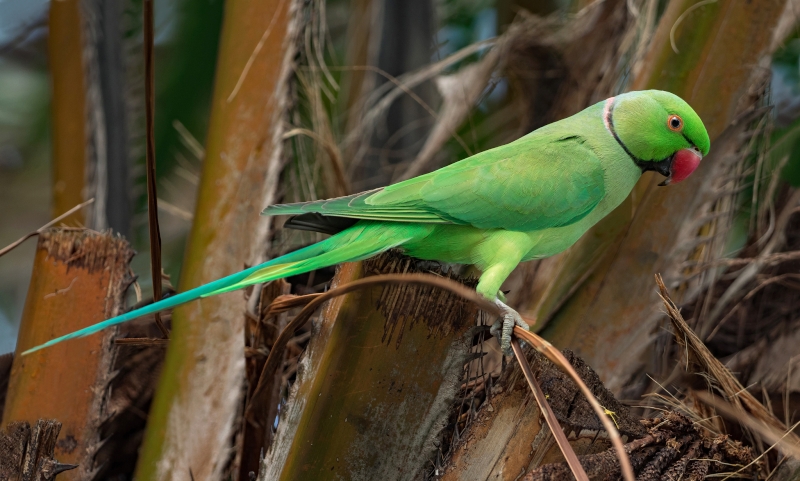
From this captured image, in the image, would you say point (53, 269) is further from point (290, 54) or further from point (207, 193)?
point (290, 54)

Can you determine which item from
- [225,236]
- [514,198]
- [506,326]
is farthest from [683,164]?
[225,236]

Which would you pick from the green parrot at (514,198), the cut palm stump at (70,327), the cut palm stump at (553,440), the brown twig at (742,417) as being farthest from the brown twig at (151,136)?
the brown twig at (742,417)

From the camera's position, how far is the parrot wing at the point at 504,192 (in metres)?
2.23

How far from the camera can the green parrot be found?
215 centimetres

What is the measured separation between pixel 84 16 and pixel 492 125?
8.11 ft

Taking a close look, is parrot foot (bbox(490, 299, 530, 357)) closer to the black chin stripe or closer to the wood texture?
the black chin stripe

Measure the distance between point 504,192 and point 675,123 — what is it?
0.72 m

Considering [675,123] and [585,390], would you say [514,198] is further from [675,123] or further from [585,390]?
[585,390]

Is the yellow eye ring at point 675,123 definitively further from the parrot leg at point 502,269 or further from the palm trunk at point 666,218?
the parrot leg at point 502,269

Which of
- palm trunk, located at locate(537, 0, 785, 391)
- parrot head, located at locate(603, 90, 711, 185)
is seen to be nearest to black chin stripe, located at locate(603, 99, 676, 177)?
parrot head, located at locate(603, 90, 711, 185)

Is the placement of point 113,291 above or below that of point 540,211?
above

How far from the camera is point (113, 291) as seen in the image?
219 cm

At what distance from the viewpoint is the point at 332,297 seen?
1431mm

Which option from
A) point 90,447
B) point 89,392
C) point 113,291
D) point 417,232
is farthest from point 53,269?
point 417,232
